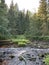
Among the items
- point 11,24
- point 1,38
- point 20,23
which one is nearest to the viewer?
point 1,38

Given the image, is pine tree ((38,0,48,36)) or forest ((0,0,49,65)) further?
pine tree ((38,0,48,36))

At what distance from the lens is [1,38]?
2588 cm

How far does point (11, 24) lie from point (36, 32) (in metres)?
5.62

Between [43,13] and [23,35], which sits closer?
[43,13]

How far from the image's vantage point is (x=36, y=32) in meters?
32.2

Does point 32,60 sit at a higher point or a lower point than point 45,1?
lower

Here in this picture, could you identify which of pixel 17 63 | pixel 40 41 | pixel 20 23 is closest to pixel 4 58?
pixel 17 63

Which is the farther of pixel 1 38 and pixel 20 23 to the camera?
pixel 20 23

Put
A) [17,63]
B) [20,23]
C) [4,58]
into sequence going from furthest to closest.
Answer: [20,23] → [4,58] → [17,63]

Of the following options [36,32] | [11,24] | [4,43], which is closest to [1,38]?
Answer: [4,43]

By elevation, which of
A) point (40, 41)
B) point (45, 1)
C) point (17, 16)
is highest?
point (45, 1)

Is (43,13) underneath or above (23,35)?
above

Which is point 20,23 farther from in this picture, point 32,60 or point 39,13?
point 32,60

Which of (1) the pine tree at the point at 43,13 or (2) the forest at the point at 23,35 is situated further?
(1) the pine tree at the point at 43,13
